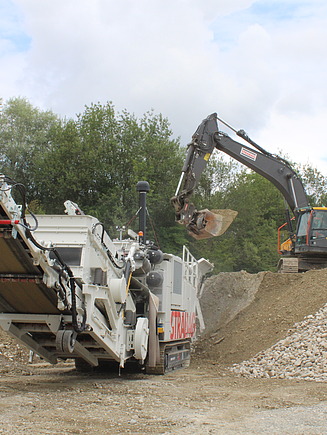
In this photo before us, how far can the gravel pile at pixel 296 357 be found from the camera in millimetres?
11180

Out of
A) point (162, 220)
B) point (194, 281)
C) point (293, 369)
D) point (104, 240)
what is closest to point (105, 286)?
point (104, 240)

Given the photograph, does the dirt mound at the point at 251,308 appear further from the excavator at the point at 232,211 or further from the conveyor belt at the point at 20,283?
the conveyor belt at the point at 20,283

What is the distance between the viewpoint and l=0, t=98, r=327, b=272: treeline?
2989cm

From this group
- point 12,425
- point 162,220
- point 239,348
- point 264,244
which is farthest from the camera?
point 264,244

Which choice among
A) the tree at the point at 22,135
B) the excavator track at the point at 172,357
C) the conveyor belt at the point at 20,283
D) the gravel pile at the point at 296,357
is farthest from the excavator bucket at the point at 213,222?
the tree at the point at 22,135

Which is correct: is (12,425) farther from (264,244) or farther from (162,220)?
(264,244)

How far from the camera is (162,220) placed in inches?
1181

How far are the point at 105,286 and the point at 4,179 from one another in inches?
110

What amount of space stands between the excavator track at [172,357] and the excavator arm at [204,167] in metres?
→ 3.73

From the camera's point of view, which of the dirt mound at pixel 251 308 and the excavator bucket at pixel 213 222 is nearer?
the dirt mound at pixel 251 308

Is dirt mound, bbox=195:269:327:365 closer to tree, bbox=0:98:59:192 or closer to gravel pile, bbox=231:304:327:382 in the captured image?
gravel pile, bbox=231:304:327:382

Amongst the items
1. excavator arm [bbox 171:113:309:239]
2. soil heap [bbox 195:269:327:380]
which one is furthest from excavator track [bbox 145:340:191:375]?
excavator arm [bbox 171:113:309:239]

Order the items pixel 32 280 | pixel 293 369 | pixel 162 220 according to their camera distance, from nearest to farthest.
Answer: pixel 32 280, pixel 293 369, pixel 162 220

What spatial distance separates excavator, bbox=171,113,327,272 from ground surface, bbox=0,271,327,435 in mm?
1755
